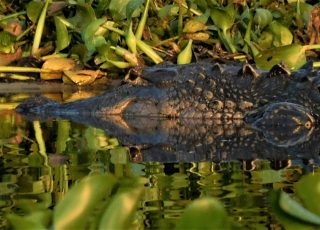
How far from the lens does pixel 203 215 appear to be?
2.20 meters

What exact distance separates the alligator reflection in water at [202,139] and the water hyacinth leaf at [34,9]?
146 inches

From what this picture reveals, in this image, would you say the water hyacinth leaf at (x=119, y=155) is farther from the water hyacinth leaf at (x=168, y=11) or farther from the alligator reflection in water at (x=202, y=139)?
the water hyacinth leaf at (x=168, y=11)

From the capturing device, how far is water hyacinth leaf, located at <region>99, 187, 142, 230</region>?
2.21 metres

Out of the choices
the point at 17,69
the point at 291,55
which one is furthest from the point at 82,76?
the point at 291,55

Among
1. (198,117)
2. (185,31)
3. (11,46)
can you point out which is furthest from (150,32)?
(198,117)

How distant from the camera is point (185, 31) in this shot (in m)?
10.6

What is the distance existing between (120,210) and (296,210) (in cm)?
45

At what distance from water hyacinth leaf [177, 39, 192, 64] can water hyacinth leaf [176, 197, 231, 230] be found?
294 inches

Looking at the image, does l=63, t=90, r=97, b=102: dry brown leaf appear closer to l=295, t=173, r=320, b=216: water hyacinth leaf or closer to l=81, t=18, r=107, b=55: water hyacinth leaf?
l=81, t=18, r=107, b=55: water hyacinth leaf

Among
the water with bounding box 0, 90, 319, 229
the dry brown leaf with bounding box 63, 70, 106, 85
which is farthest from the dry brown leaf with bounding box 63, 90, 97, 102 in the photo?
the water with bounding box 0, 90, 319, 229

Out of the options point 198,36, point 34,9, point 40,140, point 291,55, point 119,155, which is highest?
point 34,9

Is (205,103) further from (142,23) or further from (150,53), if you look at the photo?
(142,23)

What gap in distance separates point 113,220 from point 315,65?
671 centimetres

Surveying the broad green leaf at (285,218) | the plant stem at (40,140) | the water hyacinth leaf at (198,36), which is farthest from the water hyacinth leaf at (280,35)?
the broad green leaf at (285,218)
